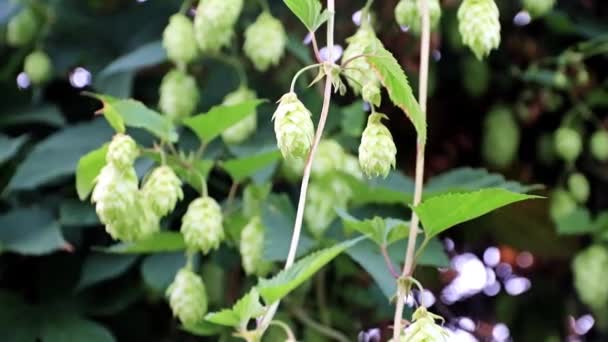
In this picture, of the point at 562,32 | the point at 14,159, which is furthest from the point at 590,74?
the point at 14,159

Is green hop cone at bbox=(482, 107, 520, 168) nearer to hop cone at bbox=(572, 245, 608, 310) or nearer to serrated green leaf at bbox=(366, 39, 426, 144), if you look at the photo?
hop cone at bbox=(572, 245, 608, 310)

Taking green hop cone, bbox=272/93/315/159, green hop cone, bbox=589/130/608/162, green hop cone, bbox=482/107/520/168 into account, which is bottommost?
green hop cone, bbox=482/107/520/168

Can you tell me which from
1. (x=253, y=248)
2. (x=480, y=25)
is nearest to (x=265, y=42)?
(x=253, y=248)

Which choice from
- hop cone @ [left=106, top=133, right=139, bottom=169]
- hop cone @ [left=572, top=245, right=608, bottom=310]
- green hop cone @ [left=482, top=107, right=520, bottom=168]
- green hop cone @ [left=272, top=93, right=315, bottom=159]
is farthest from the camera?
green hop cone @ [left=482, top=107, right=520, bottom=168]

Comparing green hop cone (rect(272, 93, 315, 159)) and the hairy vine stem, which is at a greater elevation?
green hop cone (rect(272, 93, 315, 159))

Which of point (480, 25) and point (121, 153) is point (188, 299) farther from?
point (480, 25)

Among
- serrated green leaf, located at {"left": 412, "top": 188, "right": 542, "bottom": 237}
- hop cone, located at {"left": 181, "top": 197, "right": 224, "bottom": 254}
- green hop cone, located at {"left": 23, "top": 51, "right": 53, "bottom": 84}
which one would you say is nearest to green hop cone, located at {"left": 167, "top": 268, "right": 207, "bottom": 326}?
hop cone, located at {"left": 181, "top": 197, "right": 224, "bottom": 254}
